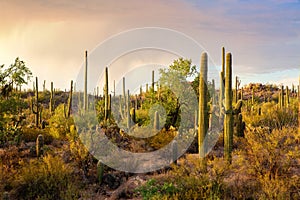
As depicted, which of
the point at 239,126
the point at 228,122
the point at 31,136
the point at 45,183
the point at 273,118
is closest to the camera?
the point at 45,183

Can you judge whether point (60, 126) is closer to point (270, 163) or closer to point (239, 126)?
point (239, 126)

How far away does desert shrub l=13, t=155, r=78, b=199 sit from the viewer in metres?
9.33

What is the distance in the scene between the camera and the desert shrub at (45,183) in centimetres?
933

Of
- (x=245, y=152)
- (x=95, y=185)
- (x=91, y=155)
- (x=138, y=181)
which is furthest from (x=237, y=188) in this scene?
(x=91, y=155)

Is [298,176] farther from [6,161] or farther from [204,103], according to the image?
[6,161]

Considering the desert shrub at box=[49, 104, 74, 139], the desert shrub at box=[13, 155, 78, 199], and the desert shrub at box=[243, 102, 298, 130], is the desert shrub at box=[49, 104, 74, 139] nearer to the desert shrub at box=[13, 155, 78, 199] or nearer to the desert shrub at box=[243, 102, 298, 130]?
the desert shrub at box=[13, 155, 78, 199]

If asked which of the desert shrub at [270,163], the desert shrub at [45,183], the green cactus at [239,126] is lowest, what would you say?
the desert shrub at [45,183]

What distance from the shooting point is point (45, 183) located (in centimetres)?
959

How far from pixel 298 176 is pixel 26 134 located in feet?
41.7

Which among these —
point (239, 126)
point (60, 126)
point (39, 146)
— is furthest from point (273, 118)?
point (39, 146)

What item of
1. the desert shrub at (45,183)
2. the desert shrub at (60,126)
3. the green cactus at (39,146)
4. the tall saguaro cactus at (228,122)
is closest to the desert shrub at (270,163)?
the tall saguaro cactus at (228,122)

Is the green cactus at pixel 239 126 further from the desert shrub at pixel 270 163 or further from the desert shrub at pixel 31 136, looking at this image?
the desert shrub at pixel 31 136

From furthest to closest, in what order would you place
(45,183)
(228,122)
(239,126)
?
(239,126)
(228,122)
(45,183)

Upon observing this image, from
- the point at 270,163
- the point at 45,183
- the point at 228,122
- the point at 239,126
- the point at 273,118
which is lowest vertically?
the point at 45,183
